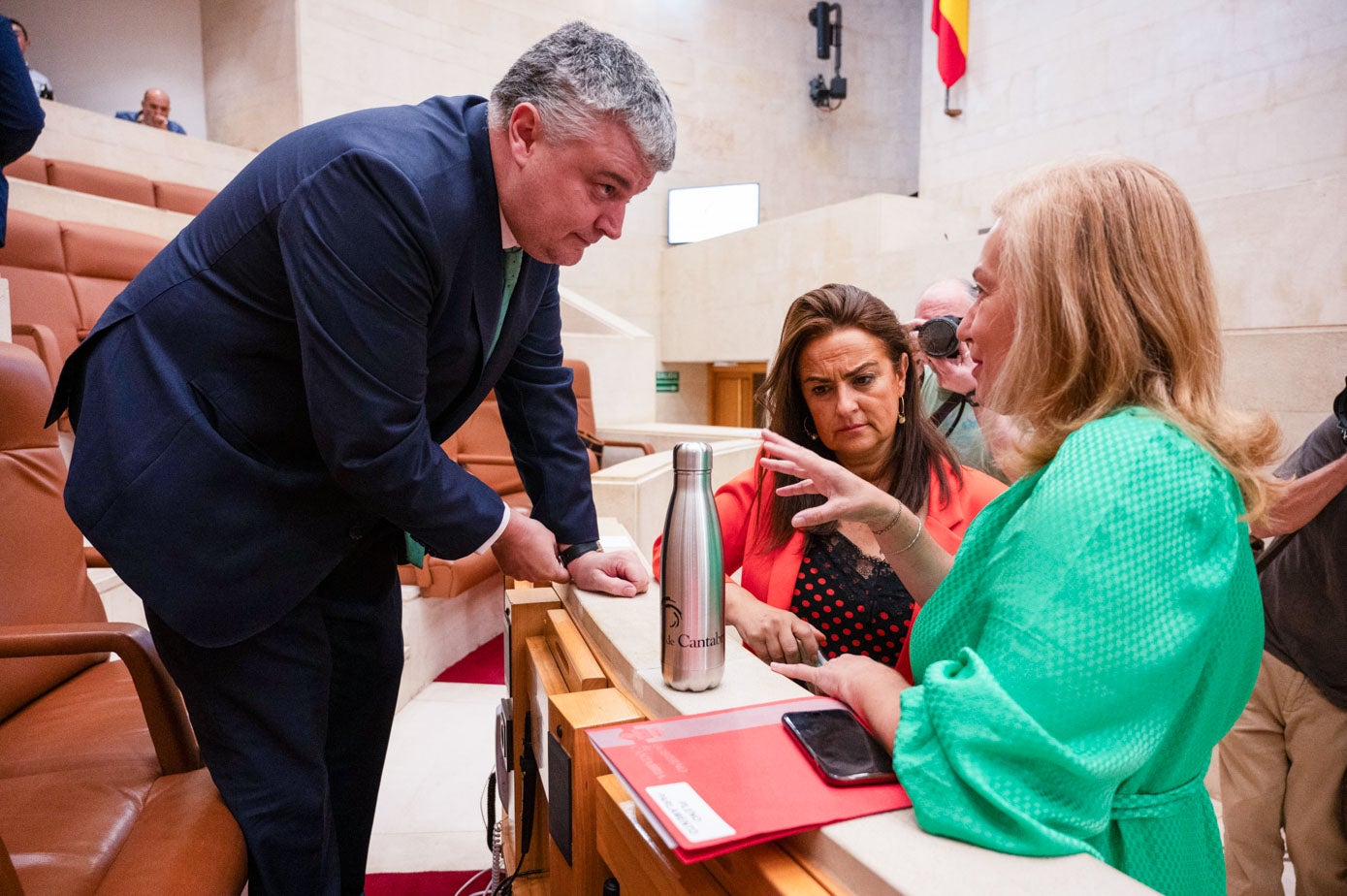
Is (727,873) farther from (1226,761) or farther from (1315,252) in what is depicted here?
(1315,252)

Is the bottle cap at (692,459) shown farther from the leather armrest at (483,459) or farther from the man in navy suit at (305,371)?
the leather armrest at (483,459)

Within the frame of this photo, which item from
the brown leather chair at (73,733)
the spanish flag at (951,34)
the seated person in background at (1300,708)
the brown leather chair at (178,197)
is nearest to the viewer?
the brown leather chair at (73,733)

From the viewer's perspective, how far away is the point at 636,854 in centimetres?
69

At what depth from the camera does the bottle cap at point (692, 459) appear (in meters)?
0.86

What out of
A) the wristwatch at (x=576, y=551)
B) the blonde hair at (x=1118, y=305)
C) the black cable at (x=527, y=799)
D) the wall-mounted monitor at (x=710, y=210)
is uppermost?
the wall-mounted monitor at (x=710, y=210)

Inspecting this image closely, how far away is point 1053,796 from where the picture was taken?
22.8 inches

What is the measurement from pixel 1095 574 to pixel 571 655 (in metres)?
0.67

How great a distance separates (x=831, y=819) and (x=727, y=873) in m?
0.10

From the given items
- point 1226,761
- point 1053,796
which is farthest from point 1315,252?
point 1053,796

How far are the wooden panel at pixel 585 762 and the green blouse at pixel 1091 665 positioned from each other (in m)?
0.33

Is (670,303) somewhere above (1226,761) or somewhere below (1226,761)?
above

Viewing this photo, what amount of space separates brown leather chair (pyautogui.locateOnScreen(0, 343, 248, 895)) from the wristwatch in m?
0.58

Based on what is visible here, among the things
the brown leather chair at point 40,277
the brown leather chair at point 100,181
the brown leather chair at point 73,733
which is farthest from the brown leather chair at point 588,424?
the brown leather chair at point 100,181

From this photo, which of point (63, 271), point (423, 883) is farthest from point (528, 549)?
point (63, 271)
